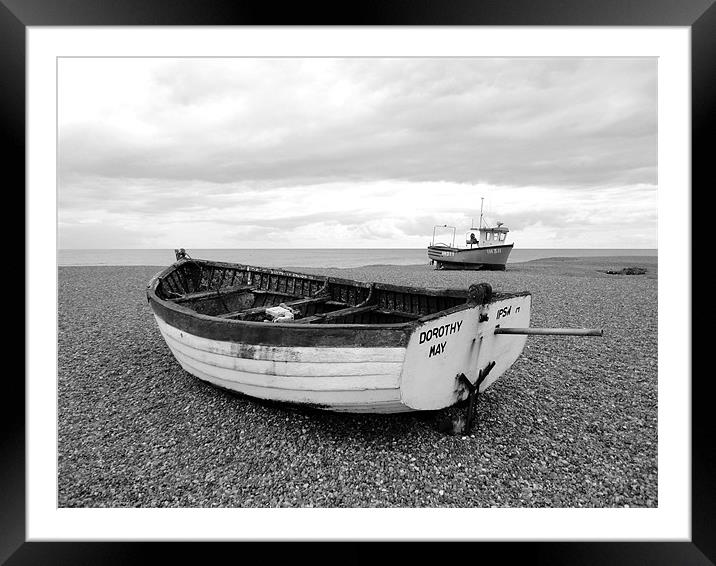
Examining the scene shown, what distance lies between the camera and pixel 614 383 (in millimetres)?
5164

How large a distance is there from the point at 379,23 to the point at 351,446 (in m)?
3.14

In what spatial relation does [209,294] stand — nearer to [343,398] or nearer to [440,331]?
[343,398]

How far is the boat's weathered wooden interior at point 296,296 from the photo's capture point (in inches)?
196

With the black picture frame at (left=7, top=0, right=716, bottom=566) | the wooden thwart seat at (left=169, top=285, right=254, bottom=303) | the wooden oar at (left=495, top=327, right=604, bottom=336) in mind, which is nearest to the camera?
the black picture frame at (left=7, top=0, right=716, bottom=566)

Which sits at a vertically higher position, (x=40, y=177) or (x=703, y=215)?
(x=40, y=177)

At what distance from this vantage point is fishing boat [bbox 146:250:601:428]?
3.18 meters

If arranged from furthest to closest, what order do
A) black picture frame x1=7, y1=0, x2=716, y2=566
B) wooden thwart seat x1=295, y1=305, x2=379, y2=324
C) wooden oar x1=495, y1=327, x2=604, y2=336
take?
wooden thwart seat x1=295, y1=305, x2=379, y2=324 < wooden oar x1=495, y1=327, x2=604, y2=336 < black picture frame x1=7, y1=0, x2=716, y2=566

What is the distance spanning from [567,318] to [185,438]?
7.90 m

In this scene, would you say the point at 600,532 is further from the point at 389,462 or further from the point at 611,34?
the point at 611,34

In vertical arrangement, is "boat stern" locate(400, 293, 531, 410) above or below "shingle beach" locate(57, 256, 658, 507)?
above

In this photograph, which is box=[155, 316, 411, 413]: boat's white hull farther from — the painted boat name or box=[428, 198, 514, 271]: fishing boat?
box=[428, 198, 514, 271]: fishing boat

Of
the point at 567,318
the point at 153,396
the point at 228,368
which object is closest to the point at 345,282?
the point at 228,368

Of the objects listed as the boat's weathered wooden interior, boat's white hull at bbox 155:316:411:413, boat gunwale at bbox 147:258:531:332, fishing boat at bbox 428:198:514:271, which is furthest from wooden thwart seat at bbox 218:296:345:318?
fishing boat at bbox 428:198:514:271

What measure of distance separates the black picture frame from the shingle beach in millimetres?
378
